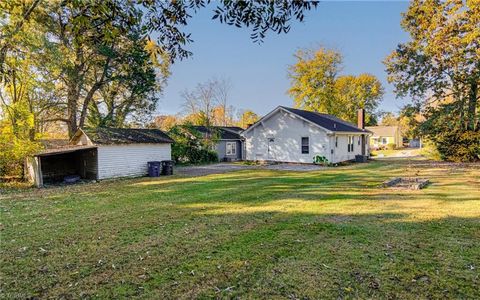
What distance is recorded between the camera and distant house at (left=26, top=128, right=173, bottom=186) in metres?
14.9

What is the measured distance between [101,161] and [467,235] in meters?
14.9

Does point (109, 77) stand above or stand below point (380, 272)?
above

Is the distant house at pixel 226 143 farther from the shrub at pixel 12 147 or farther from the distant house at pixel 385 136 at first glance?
Result: the distant house at pixel 385 136

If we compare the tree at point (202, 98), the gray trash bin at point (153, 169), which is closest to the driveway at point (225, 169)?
the gray trash bin at point (153, 169)

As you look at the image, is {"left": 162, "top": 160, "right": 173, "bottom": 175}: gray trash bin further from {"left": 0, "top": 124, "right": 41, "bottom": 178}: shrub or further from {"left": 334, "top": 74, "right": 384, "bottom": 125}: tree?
{"left": 334, "top": 74, "right": 384, "bottom": 125}: tree

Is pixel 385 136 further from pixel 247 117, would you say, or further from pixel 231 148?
pixel 231 148

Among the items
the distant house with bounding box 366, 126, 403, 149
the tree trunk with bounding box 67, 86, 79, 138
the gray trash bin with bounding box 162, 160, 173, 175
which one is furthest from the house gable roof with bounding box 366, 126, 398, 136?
the tree trunk with bounding box 67, 86, 79, 138

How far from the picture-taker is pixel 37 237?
18.3 ft

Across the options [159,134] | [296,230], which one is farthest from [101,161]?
[296,230]

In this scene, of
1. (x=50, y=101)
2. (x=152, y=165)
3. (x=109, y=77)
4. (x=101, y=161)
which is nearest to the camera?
(x=101, y=161)

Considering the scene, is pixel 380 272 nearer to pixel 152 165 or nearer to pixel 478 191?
pixel 478 191

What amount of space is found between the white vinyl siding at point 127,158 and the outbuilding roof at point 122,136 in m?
0.28

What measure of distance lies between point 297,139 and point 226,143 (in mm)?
8546

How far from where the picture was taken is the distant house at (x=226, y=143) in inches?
1081
